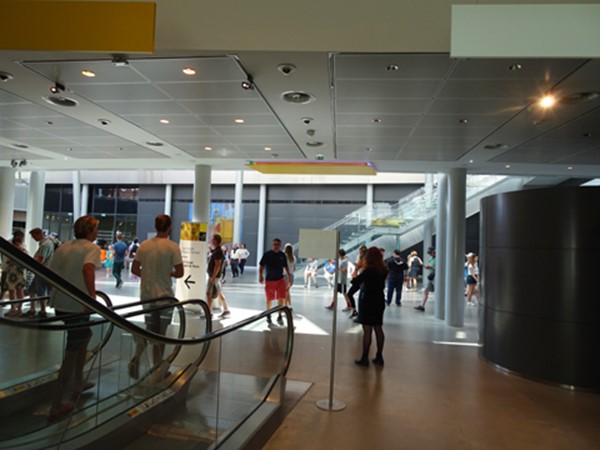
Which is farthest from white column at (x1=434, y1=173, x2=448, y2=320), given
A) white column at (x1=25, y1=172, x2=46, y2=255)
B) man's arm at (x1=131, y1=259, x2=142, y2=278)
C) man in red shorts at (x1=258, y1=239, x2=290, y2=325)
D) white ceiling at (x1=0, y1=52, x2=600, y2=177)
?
white column at (x1=25, y1=172, x2=46, y2=255)

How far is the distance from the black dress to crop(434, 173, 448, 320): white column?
5.02 m

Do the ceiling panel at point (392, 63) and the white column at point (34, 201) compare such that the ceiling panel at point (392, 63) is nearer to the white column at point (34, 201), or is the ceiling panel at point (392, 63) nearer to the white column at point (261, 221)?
the white column at point (34, 201)

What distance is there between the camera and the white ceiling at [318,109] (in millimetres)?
4746

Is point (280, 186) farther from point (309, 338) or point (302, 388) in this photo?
point (302, 388)

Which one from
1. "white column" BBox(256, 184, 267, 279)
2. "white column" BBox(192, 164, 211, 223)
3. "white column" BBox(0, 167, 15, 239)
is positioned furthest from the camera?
"white column" BBox(256, 184, 267, 279)

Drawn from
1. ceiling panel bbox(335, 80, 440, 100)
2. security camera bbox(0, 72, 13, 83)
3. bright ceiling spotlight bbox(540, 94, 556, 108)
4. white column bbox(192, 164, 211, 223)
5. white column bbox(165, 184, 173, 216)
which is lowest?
white column bbox(192, 164, 211, 223)

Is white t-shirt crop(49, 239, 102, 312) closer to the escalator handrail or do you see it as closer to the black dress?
the escalator handrail

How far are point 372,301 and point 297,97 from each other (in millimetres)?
3032

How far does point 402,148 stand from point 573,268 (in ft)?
12.5

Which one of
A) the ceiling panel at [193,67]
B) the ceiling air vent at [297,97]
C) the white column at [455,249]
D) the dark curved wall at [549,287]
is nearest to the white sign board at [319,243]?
the ceiling air vent at [297,97]

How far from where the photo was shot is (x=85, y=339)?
9.87ft

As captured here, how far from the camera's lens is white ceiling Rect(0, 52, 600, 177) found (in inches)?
187

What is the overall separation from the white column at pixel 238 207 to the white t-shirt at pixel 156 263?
1801 cm

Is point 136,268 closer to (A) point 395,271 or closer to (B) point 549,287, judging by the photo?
(B) point 549,287
